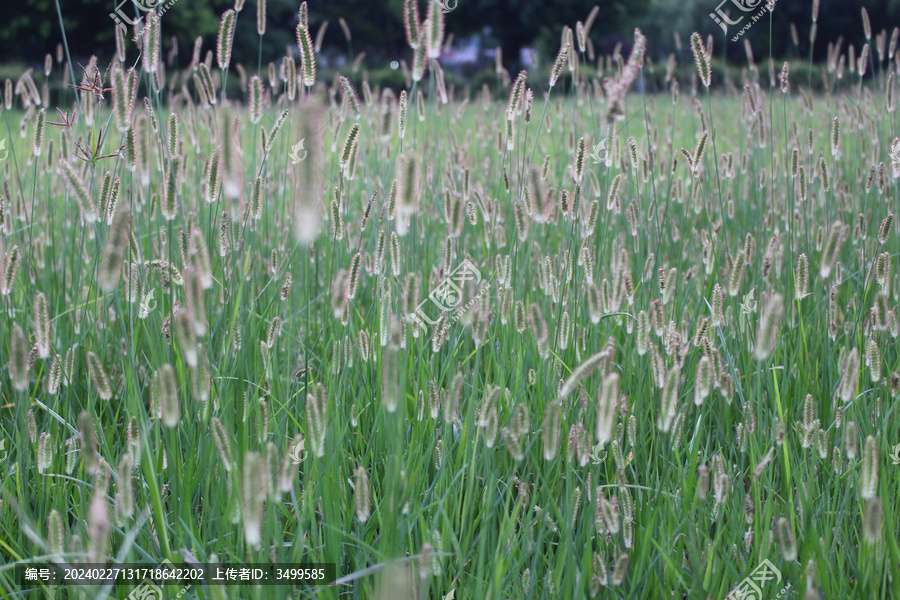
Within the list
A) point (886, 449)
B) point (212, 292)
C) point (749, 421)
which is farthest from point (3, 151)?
point (886, 449)

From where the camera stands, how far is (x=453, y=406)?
3.55 feet

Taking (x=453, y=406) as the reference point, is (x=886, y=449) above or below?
below

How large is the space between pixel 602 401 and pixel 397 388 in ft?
0.88

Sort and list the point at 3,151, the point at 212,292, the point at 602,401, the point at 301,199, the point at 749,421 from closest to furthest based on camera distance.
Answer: the point at 301,199 < the point at 602,401 < the point at 749,421 < the point at 212,292 < the point at 3,151

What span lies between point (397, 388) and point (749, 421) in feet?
2.15

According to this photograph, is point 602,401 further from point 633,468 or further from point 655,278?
point 655,278

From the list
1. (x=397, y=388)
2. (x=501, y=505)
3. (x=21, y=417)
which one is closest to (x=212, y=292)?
(x=21, y=417)

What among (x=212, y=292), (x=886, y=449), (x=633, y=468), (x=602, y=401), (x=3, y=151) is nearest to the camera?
(x=602, y=401)

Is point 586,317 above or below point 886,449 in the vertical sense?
above

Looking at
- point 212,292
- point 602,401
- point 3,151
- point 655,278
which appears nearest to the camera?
point 602,401

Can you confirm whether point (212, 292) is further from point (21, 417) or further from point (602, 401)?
point (602, 401)

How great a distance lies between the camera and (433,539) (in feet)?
3.50

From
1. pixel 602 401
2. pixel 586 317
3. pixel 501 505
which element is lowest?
pixel 501 505

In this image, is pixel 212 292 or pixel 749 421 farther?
pixel 212 292
